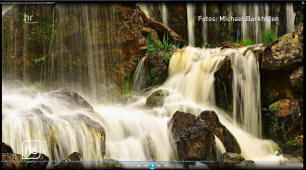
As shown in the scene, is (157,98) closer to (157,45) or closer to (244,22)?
(157,45)

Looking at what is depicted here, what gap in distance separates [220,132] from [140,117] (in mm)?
1010

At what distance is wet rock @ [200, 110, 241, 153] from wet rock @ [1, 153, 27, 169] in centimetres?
199

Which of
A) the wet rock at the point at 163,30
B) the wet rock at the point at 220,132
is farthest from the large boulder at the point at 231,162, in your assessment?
the wet rock at the point at 163,30

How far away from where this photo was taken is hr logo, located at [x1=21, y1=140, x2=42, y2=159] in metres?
3.05

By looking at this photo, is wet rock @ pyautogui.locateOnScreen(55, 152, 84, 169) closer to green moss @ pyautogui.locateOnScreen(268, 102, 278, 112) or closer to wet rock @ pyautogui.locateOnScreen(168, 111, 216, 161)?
wet rock @ pyautogui.locateOnScreen(168, 111, 216, 161)

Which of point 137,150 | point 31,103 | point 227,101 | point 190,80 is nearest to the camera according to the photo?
point 137,150

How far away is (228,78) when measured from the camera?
4512 millimetres

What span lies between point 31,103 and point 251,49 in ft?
9.76

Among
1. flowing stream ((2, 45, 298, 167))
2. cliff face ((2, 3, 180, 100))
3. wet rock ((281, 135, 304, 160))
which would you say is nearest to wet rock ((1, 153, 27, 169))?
flowing stream ((2, 45, 298, 167))

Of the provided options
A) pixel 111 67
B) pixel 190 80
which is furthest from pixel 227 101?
pixel 111 67

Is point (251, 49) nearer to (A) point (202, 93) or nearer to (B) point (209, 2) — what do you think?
(A) point (202, 93)

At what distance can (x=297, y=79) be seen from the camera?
4.16m

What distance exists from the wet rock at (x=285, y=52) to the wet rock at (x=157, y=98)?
1.41 m

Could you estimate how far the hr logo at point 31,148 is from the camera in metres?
3.05
